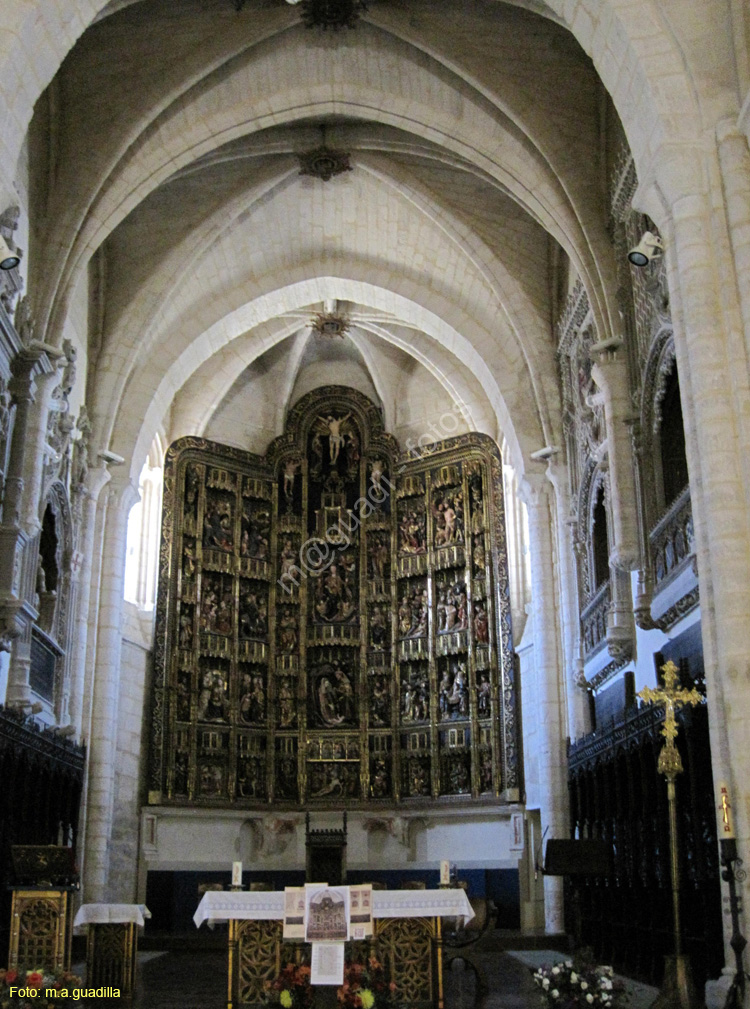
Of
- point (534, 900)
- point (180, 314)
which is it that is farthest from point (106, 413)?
point (534, 900)

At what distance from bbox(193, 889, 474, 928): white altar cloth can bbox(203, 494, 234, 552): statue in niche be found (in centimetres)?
1476

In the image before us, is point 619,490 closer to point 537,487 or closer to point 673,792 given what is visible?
point 537,487

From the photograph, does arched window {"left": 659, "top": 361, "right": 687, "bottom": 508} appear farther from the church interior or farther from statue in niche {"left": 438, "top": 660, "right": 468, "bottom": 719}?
statue in niche {"left": 438, "top": 660, "right": 468, "bottom": 719}

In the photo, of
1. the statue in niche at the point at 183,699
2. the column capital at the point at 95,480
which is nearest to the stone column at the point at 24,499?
the column capital at the point at 95,480

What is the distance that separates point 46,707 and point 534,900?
377 inches

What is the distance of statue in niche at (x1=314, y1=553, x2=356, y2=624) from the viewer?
2448cm

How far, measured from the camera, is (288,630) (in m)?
24.3

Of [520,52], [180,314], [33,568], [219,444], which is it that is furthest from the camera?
[219,444]

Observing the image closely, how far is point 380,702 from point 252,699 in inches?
108

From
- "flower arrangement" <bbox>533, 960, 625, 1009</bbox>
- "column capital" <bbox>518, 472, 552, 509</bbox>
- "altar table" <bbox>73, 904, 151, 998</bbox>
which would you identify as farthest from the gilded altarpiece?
"flower arrangement" <bbox>533, 960, 625, 1009</bbox>

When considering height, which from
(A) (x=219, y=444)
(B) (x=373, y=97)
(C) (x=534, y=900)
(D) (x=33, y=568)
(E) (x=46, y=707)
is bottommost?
(C) (x=534, y=900)

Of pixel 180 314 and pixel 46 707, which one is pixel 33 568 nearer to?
pixel 46 707

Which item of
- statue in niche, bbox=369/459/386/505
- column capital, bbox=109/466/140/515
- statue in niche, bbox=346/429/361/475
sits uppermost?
statue in niche, bbox=346/429/361/475

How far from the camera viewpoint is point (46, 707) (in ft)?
54.5
